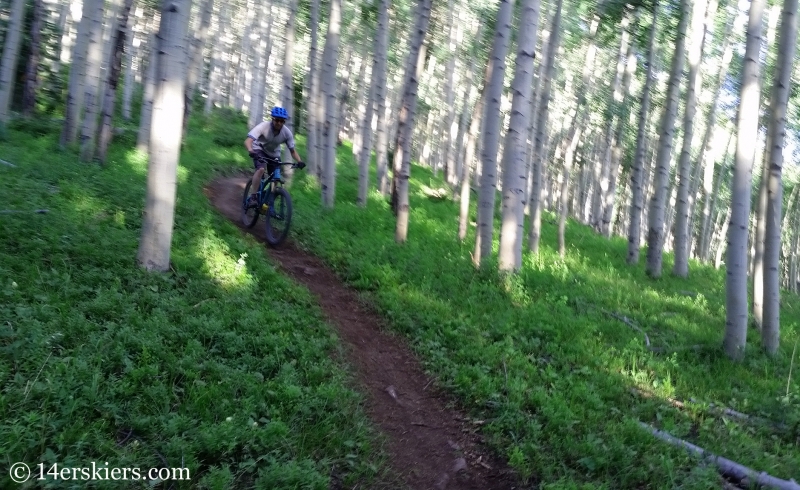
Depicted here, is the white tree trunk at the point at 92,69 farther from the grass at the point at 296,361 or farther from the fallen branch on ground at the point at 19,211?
the fallen branch on ground at the point at 19,211

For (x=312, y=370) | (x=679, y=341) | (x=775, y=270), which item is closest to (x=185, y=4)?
(x=312, y=370)

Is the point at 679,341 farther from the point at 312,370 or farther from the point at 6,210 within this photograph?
the point at 6,210

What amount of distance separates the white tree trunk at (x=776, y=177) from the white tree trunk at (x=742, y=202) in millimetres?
358

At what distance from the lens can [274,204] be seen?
29.1 feet

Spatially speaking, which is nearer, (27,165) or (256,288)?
(256,288)

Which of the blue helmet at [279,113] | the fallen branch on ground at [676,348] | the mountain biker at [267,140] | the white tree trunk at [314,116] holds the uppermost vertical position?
the white tree trunk at [314,116]

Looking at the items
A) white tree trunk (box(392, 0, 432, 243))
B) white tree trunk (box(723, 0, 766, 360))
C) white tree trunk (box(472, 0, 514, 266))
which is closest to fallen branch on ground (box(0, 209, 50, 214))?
white tree trunk (box(392, 0, 432, 243))

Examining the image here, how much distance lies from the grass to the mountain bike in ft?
2.16

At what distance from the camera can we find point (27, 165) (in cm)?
898

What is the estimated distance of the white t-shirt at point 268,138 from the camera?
891 cm

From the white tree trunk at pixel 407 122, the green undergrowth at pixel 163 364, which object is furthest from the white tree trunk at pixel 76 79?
the white tree trunk at pixel 407 122

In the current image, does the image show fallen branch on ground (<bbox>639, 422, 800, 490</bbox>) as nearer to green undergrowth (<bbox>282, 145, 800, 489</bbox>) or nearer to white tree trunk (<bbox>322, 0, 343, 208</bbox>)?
green undergrowth (<bbox>282, 145, 800, 489</bbox>)

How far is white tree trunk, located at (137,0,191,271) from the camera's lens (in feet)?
17.6

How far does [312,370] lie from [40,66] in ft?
59.3
